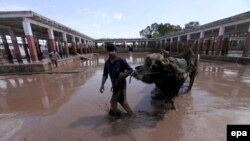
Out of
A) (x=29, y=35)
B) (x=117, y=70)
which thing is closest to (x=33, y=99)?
(x=117, y=70)

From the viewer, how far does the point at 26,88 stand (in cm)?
675

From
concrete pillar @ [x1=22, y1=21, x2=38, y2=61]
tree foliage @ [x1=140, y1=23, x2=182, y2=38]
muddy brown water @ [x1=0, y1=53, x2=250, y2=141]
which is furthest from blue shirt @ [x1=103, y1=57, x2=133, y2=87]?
tree foliage @ [x1=140, y1=23, x2=182, y2=38]

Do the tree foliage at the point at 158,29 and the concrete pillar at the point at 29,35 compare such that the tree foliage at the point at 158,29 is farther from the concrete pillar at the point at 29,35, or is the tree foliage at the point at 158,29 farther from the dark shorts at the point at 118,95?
the dark shorts at the point at 118,95

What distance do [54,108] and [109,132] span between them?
2373 millimetres

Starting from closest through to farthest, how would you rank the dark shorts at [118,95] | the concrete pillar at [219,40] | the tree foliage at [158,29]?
1. the dark shorts at [118,95]
2. the concrete pillar at [219,40]
3. the tree foliage at [158,29]

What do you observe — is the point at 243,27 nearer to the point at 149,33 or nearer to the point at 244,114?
the point at 244,114

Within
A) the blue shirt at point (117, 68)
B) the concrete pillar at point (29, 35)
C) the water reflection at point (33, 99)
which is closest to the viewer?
the blue shirt at point (117, 68)

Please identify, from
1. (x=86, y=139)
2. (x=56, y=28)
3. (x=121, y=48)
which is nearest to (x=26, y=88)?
(x=86, y=139)

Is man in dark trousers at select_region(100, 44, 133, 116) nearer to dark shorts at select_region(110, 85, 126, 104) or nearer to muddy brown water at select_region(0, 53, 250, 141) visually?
dark shorts at select_region(110, 85, 126, 104)

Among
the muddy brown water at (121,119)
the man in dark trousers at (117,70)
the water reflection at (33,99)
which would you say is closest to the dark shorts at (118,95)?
the man in dark trousers at (117,70)

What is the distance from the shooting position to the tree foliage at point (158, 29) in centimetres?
4859

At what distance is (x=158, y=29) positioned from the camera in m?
52.2

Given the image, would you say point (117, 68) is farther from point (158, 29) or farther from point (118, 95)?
point (158, 29)

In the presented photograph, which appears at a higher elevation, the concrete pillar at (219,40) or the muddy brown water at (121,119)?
the concrete pillar at (219,40)
